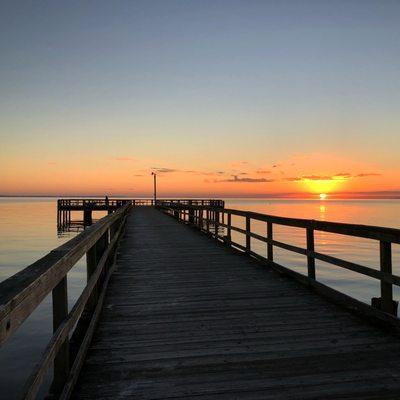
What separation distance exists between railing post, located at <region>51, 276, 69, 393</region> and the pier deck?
0.28 meters

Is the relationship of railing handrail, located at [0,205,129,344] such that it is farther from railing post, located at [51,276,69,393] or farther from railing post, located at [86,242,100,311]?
railing post, located at [86,242,100,311]

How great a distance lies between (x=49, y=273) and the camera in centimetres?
237

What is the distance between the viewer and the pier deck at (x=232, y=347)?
314cm

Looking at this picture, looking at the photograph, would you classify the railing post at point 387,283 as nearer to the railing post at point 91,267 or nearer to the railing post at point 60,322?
the railing post at point 91,267

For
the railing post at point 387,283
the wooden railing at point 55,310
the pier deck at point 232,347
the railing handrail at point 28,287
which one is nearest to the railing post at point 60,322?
the wooden railing at point 55,310

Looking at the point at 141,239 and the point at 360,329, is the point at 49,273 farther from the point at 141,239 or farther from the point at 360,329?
the point at 141,239

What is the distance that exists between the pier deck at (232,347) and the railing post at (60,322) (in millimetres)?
278

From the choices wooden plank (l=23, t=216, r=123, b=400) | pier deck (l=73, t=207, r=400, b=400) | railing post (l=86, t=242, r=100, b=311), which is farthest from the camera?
railing post (l=86, t=242, r=100, b=311)

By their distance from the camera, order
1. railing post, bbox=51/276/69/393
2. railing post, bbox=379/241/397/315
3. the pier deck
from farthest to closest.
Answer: railing post, bbox=379/241/397/315
the pier deck
railing post, bbox=51/276/69/393

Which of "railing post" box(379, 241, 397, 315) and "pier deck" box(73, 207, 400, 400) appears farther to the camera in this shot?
"railing post" box(379, 241, 397, 315)

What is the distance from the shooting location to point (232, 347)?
398 cm

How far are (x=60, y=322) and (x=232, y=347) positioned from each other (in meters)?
1.95

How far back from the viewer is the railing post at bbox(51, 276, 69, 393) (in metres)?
2.66

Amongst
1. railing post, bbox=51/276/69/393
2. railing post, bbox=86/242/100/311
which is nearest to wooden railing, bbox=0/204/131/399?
railing post, bbox=51/276/69/393
